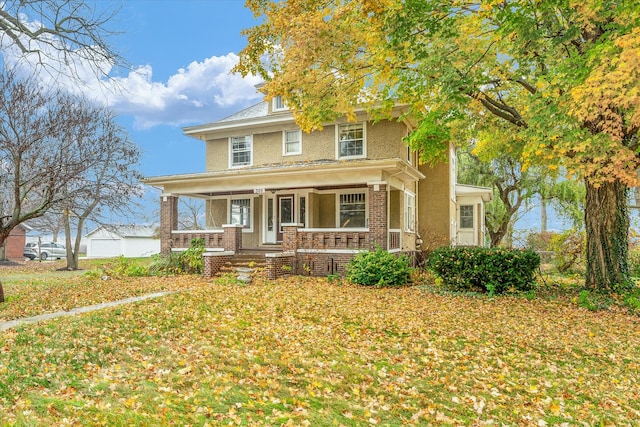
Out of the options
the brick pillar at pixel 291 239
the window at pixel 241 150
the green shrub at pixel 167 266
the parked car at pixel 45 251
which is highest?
the window at pixel 241 150

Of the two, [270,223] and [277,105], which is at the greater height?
[277,105]

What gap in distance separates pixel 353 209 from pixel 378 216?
135 inches

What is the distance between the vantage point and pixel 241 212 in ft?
61.8

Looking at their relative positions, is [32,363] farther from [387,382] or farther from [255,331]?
[387,382]

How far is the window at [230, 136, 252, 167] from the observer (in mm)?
18891

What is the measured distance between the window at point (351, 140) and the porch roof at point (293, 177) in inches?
78.2

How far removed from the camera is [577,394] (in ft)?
17.4

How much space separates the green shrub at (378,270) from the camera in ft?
41.9

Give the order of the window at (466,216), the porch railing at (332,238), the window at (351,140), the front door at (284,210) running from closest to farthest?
1. the porch railing at (332,238)
2. the window at (351,140)
3. the front door at (284,210)
4. the window at (466,216)

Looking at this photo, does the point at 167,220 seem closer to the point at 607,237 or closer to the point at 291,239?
the point at 291,239

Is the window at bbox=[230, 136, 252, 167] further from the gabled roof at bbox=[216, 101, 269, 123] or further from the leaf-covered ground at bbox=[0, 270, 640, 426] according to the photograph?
the leaf-covered ground at bbox=[0, 270, 640, 426]

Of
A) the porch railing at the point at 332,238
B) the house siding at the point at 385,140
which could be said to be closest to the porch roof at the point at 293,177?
the house siding at the point at 385,140

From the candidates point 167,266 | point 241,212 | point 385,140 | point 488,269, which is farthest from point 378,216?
point 167,266

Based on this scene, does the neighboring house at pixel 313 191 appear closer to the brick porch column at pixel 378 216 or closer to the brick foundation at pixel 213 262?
the brick porch column at pixel 378 216
